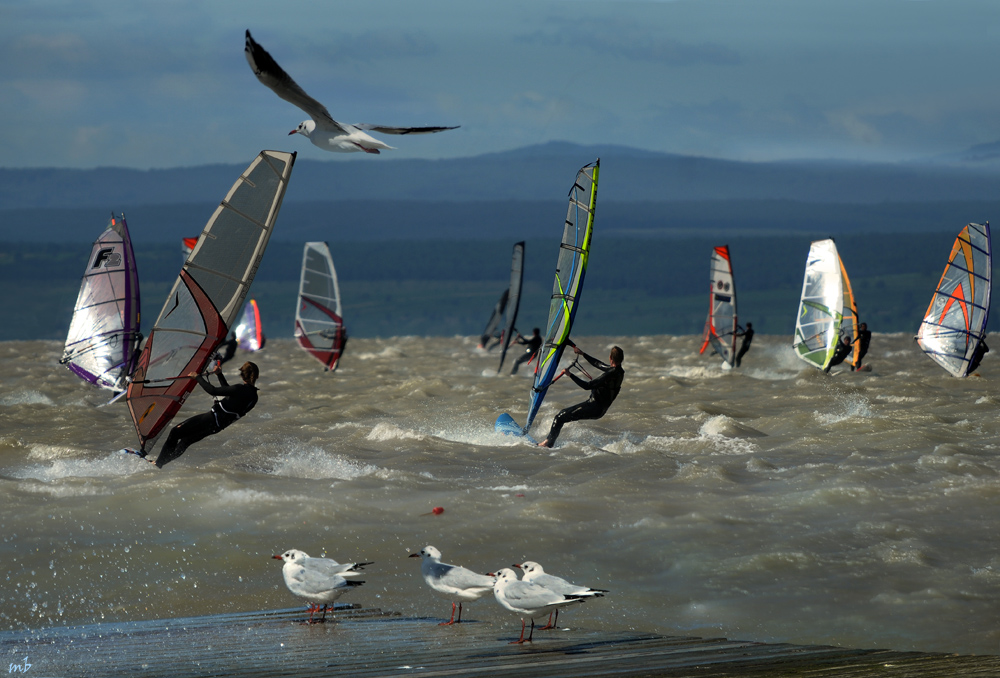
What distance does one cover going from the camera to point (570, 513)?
1223 cm

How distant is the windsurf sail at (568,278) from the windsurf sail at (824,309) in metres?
15.7

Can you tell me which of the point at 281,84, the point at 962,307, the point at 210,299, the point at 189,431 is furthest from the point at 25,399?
the point at 962,307

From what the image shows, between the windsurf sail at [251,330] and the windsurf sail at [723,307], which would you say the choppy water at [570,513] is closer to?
the windsurf sail at [723,307]

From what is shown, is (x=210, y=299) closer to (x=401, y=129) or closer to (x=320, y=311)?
(x=401, y=129)

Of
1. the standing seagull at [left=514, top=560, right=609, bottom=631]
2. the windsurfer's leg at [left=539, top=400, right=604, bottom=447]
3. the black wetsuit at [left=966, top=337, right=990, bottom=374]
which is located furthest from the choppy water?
the black wetsuit at [left=966, top=337, right=990, bottom=374]

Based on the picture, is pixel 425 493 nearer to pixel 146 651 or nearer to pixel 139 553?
pixel 139 553

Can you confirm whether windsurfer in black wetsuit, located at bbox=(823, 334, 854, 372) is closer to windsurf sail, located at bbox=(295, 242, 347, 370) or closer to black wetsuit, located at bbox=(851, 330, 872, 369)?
black wetsuit, located at bbox=(851, 330, 872, 369)

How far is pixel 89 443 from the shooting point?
17.5 metres

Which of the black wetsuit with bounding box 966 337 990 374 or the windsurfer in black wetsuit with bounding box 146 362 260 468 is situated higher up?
the windsurfer in black wetsuit with bounding box 146 362 260 468

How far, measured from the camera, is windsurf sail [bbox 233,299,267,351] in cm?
3912

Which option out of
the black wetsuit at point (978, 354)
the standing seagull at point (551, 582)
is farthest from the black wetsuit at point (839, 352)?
the standing seagull at point (551, 582)

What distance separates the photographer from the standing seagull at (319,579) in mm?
7293

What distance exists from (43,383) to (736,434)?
17855 mm

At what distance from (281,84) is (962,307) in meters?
21.4
